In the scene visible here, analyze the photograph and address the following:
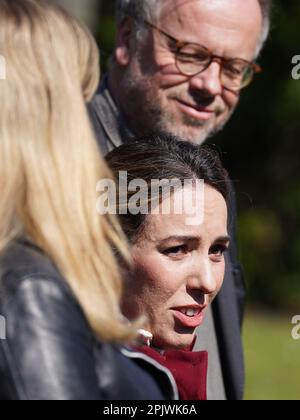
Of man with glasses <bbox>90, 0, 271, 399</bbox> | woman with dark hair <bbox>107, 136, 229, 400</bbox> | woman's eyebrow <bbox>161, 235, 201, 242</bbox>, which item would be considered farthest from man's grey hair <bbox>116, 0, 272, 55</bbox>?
woman's eyebrow <bbox>161, 235, 201, 242</bbox>

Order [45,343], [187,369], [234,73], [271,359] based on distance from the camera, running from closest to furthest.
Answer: [45,343] < [187,369] < [234,73] < [271,359]

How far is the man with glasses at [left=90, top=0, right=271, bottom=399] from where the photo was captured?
12.1 feet

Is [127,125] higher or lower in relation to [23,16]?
lower

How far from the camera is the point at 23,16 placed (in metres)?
2.11

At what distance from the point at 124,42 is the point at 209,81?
45 cm

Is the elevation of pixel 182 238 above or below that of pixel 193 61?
below

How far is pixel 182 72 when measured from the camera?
377 cm

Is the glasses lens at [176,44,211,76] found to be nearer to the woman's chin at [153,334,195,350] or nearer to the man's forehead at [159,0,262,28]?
the man's forehead at [159,0,262,28]

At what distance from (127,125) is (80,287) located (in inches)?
70.9

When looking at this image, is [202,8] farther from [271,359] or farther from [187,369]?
[271,359]

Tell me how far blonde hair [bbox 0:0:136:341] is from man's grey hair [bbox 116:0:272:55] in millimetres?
1831

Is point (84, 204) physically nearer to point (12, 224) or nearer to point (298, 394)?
point (12, 224)

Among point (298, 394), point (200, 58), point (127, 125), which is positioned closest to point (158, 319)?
point (127, 125)

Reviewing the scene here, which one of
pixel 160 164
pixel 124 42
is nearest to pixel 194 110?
pixel 124 42
